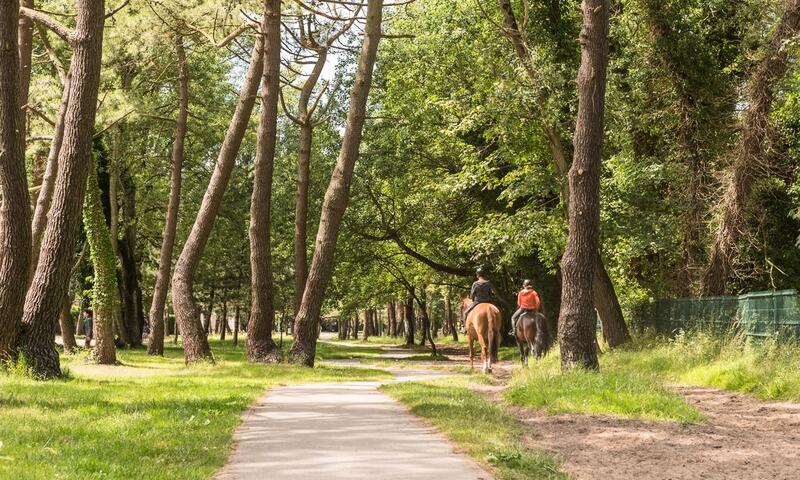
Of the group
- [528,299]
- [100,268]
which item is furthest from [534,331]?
[100,268]

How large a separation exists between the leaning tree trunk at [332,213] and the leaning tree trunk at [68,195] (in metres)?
7.34

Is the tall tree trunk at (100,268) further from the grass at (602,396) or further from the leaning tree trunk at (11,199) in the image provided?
the grass at (602,396)

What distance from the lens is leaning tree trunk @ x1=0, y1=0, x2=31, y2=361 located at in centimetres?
1527

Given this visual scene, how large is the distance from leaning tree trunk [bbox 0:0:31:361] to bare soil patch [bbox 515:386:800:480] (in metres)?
8.86

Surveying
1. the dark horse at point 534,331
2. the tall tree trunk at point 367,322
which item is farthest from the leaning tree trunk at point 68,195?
the tall tree trunk at point 367,322

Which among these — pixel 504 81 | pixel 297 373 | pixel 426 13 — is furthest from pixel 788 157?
pixel 297 373

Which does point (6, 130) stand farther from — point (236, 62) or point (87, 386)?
point (236, 62)

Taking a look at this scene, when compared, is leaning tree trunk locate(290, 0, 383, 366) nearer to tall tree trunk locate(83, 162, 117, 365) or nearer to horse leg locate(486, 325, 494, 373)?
horse leg locate(486, 325, 494, 373)

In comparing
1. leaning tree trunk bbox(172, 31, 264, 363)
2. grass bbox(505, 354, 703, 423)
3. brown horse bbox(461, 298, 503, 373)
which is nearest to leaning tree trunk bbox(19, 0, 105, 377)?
leaning tree trunk bbox(172, 31, 264, 363)

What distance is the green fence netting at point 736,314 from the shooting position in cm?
1822

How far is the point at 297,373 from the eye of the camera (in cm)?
1997

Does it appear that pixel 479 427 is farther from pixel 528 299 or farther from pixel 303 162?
pixel 303 162

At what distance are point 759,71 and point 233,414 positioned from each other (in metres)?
16.4

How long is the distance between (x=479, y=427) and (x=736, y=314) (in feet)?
41.6
